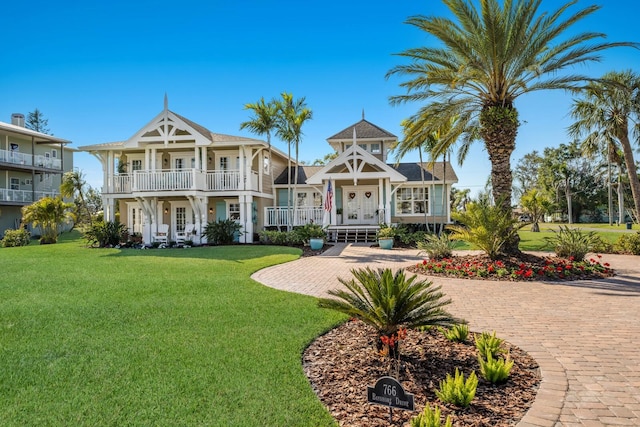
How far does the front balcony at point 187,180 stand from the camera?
1998 centimetres

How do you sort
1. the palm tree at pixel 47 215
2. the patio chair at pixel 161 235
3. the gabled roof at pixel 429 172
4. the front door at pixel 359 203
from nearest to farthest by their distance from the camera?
1. the patio chair at pixel 161 235
2. the palm tree at pixel 47 215
3. the front door at pixel 359 203
4. the gabled roof at pixel 429 172

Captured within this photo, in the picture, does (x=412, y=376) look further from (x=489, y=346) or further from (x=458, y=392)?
(x=489, y=346)

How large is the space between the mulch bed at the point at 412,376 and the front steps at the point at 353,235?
1513cm

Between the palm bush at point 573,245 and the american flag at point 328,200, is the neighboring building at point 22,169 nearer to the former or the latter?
the american flag at point 328,200

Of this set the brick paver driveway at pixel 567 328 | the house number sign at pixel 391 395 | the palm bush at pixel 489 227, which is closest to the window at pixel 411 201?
the brick paver driveway at pixel 567 328

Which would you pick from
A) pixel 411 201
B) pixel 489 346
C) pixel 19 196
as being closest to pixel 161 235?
pixel 411 201

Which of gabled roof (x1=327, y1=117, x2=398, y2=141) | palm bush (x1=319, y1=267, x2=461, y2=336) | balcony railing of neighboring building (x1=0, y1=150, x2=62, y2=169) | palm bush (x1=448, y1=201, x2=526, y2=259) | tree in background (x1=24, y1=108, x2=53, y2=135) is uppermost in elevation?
tree in background (x1=24, y1=108, x2=53, y2=135)

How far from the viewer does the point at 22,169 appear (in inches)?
1156

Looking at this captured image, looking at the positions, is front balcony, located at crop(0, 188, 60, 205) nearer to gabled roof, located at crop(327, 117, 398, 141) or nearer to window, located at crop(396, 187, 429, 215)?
gabled roof, located at crop(327, 117, 398, 141)

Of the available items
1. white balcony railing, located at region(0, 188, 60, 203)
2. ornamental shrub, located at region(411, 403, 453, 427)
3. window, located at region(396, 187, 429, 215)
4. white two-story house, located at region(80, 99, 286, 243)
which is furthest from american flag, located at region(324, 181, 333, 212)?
white balcony railing, located at region(0, 188, 60, 203)

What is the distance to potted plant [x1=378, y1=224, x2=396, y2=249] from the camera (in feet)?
57.6

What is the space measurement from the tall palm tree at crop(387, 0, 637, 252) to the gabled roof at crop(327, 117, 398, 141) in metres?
10.8

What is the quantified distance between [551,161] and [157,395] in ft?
201

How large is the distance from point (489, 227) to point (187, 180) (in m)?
15.3
